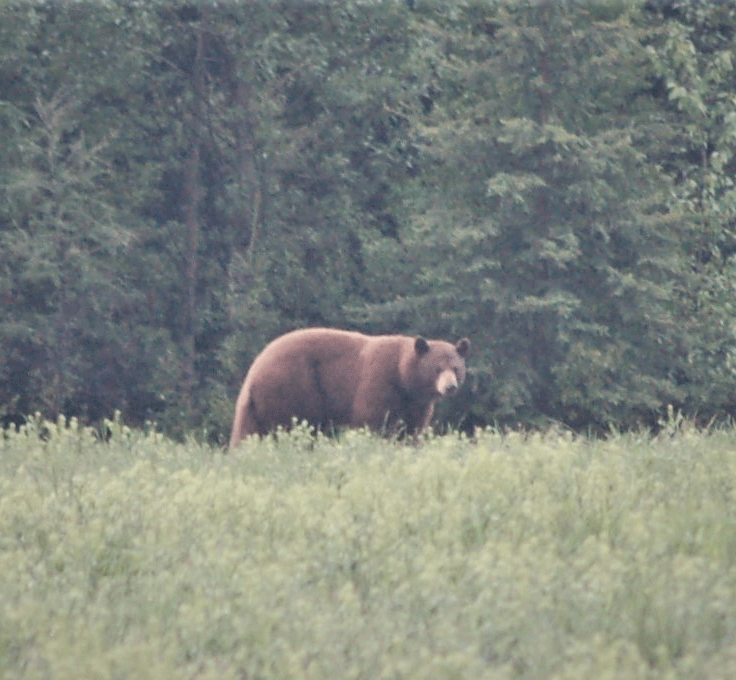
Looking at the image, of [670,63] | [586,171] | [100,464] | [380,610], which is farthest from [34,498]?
[670,63]

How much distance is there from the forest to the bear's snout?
6.10 m

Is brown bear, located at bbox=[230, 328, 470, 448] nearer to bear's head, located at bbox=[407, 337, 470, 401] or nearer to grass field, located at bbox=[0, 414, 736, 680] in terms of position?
bear's head, located at bbox=[407, 337, 470, 401]

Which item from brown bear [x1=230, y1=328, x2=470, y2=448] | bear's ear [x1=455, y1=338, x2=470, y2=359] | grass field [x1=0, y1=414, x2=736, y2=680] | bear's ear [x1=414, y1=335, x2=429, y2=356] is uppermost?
grass field [x1=0, y1=414, x2=736, y2=680]

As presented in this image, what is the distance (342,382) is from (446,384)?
2.71 ft

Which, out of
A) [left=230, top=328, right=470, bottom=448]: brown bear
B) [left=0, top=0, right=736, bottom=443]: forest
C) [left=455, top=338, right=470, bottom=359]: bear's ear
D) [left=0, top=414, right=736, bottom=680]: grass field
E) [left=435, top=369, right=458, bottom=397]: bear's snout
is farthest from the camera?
[left=0, top=0, right=736, bottom=443]: forest

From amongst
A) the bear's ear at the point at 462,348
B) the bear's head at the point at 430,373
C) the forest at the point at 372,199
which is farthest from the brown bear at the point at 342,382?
the forest at the point at 372,199

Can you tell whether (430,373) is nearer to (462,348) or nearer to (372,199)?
(462,348)

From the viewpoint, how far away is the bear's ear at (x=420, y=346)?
39.1 ft

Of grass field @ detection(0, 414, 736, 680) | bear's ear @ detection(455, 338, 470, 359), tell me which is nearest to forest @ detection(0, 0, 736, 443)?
bear's ear @ detection(455, 338, 470, 359)

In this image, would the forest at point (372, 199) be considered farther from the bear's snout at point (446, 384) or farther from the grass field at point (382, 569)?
the grass field at point (382, 569)

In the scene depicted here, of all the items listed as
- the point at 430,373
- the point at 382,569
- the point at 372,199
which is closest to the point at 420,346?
the point at 430,373

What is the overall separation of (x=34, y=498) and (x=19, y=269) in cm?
1481

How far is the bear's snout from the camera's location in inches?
466

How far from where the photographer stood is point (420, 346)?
11953 mm
